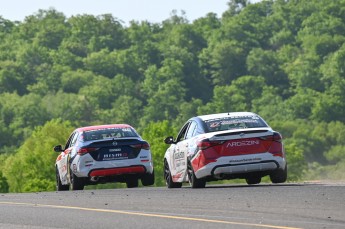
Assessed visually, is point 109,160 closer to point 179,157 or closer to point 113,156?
point 113,156

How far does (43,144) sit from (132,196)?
107m

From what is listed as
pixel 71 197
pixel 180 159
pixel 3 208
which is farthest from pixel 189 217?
pixel 180 159

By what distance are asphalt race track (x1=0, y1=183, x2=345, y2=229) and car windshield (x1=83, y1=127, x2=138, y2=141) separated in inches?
202

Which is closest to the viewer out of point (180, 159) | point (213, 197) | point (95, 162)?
point (213, 197)

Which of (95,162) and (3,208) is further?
(95,162)

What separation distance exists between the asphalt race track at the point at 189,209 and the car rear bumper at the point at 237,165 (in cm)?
60

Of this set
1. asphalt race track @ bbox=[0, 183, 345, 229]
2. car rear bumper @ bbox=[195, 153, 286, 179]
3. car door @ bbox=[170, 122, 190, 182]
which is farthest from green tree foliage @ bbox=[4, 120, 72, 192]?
asphalt race track @ bbox=[0, 183, 345, 229]

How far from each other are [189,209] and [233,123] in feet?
Answer: 22.0

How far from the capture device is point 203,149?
2559 centimetres

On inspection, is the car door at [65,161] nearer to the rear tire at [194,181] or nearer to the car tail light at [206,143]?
the rear tire at [194,181]

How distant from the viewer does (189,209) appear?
65.5ft

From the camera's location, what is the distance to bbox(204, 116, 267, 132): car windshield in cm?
2645

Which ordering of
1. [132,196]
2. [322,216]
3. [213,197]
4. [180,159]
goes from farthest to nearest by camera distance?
[180,159] < [132,196] < [213,197] < [322,216]

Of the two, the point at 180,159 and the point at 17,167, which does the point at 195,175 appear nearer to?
the point at 180,159
